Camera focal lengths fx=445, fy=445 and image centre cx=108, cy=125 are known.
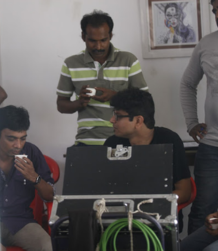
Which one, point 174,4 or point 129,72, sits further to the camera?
point 174,4

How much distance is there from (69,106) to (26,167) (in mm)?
572

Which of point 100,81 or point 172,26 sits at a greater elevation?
point 172,26

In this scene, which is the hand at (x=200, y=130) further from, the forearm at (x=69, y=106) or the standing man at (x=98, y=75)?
the forearm at (x=69, y=106)

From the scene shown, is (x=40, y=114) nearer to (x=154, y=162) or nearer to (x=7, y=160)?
(x=7, y=160)

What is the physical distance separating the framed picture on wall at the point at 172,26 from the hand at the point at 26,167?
146 cm

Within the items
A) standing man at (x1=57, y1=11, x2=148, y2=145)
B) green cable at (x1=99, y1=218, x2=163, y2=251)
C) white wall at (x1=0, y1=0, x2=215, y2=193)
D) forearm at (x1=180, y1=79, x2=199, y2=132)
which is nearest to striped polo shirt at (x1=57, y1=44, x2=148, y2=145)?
standing man at (x1=57, y1=11, x2=148, y2=145)

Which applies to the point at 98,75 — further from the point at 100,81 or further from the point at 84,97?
the point at 84,97

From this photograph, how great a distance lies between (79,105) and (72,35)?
94 centimetres

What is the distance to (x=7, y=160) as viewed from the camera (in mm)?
2836

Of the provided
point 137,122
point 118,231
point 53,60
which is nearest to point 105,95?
point 137,122

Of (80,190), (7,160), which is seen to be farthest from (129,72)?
(80,190)

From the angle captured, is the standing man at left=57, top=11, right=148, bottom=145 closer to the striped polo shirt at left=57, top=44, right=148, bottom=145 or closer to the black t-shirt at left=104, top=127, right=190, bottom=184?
the striped polo shirt at left=57, top=44, right=148, bottom=145

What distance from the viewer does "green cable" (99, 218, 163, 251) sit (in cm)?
164

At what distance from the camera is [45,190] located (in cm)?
267
